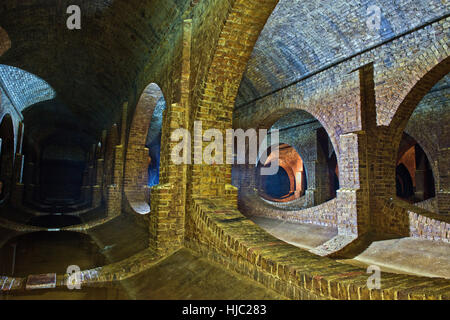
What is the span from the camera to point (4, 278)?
3.97 m

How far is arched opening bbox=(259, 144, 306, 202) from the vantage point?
1902 cm

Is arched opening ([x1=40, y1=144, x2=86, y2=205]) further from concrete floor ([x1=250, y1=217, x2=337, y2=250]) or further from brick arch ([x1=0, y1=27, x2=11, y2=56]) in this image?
concrete floor ([x1=250, y1=217, x2=337, y2=250])

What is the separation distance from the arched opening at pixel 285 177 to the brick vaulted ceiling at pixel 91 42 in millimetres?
11508

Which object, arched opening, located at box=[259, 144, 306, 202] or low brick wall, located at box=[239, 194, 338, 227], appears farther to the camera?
arched opening, located at box=[259, 144, 306, 202]

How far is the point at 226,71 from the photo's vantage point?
15.0ft

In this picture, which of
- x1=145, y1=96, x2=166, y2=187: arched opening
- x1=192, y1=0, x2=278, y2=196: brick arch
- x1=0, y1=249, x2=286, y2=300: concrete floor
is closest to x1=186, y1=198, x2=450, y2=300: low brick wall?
x1=0, y1=249, x2=286, y2=300: concrete floor

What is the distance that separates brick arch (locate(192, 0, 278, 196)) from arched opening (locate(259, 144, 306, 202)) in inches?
537

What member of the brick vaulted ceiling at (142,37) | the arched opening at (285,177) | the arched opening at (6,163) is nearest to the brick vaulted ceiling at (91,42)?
the brick vaulted ceiling at (142,37)

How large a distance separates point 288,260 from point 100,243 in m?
6.05

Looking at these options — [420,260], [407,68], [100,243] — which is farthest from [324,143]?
Result: [100,243]

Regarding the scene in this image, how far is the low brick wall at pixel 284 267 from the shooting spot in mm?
2035

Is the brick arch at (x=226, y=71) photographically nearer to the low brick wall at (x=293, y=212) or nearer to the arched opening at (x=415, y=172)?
the low brick wall at (x=293, y=212)

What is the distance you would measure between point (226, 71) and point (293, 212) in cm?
627

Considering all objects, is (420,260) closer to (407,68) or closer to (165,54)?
(407,68)
